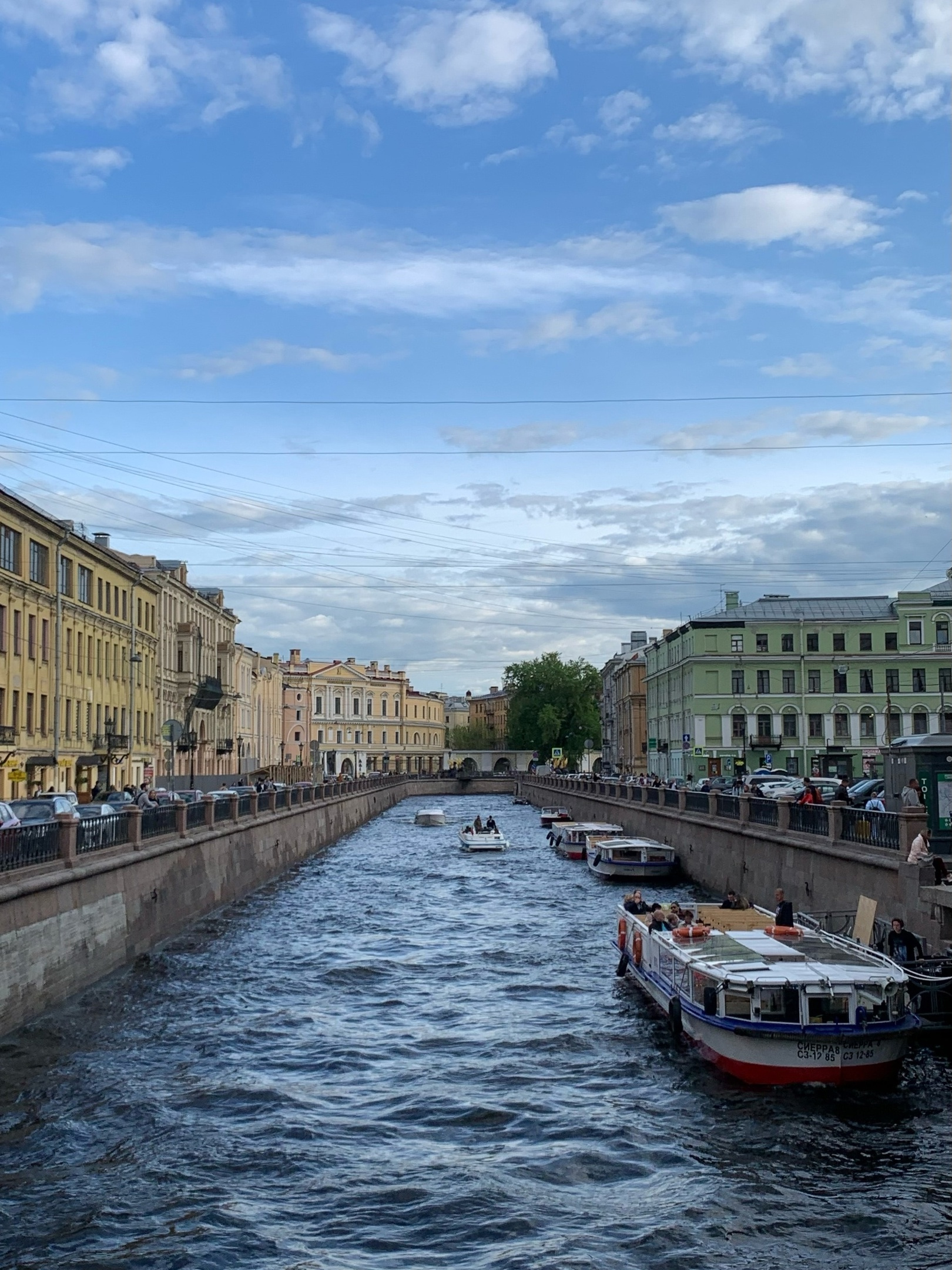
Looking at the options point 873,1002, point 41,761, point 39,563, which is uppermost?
point 39,563

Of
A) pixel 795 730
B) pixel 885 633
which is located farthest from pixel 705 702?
pixel 885 633

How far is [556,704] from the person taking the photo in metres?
150

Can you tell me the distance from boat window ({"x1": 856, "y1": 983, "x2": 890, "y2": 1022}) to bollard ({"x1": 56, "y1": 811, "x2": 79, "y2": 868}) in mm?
12579

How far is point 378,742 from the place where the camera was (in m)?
166

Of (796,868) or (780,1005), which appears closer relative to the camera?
(780,1005)

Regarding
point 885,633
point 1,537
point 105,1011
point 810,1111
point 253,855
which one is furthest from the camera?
point 885,633

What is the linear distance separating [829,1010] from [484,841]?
42590mm

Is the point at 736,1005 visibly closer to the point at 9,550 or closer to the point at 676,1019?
the point at 676,1019

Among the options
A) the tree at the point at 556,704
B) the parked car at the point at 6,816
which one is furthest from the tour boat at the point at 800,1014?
the tree at the point at 556,704

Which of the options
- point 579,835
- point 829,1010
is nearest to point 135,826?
point 829,1010

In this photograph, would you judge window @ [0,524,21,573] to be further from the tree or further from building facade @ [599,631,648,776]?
the tree

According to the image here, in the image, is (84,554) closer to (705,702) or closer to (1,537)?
(1,537)

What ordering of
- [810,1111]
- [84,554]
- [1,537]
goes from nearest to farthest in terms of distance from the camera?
[810,1111], [1,537], [84,554]

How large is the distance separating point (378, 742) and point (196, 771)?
8647cm
